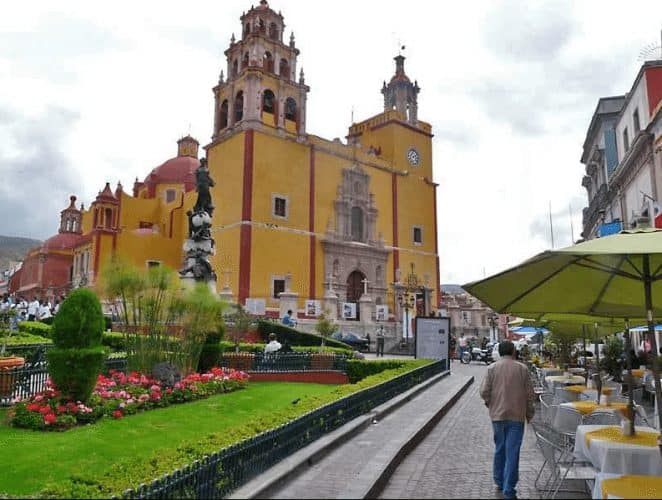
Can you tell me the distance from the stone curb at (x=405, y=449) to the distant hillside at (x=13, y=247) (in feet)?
429

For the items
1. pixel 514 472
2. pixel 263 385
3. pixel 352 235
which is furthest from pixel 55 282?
pixel 514 472

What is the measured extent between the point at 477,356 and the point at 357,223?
1368 centimetres

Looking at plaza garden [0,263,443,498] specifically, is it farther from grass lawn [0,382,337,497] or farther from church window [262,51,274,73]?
church window [262,51,274,73]

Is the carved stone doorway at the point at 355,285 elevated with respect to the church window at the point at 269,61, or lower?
lower

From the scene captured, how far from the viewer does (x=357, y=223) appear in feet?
121

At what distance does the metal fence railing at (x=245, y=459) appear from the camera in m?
3.81

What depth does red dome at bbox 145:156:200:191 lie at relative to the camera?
4241 centimetres

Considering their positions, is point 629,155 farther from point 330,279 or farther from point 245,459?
point 245,459

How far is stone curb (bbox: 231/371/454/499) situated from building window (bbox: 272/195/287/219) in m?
23.5

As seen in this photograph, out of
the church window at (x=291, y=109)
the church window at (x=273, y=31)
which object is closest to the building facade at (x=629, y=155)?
the church window at (x=291, y=109)

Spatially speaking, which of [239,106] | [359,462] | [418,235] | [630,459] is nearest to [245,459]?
[359,462]

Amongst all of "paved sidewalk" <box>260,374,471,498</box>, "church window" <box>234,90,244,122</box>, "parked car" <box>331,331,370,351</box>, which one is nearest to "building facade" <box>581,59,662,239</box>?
"paved sidewalk" <box>260,374,471,498</box>

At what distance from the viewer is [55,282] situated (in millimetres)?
42656

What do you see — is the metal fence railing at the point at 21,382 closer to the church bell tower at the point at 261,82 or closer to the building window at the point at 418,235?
the church bell tower at the point at 261,82
